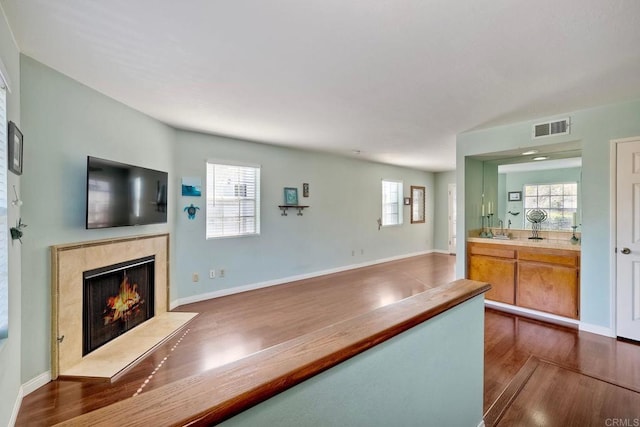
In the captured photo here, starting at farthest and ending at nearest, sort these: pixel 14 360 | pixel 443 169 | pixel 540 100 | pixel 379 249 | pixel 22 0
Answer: pixel 443 169 → pixel 379 249 → pixel 540 100 → pixel 14 360 → pixel 22 0

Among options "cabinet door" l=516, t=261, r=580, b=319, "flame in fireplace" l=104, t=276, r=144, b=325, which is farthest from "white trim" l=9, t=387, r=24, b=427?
"cabinet door" l=516, t=261, r=580, b=319

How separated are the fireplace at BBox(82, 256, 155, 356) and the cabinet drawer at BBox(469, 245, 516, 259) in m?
4.25

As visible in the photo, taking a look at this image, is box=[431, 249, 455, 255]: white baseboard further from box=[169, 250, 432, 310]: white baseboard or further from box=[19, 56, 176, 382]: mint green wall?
box=[19, 56, 176, 382]: mint green wall

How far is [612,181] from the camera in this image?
122 inches

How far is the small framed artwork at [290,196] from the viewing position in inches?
207

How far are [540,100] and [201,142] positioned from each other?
4.11 metres

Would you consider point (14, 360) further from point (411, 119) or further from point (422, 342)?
point (411, 119)

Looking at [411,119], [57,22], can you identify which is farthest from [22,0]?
[411,119]

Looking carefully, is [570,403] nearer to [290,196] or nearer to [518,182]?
[518,182]

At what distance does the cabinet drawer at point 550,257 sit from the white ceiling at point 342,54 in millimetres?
1650

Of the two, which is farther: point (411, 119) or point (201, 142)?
point (201, 142)

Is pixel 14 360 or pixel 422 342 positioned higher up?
pixel 422 342

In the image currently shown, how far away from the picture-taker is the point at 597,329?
3188 millimetres

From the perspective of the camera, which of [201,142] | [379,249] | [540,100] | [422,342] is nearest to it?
[422,342]
